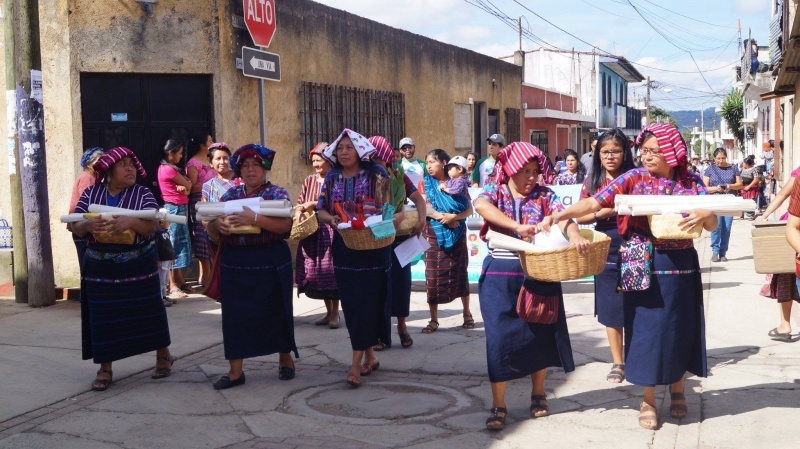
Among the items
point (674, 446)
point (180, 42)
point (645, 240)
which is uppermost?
point (180, 42)

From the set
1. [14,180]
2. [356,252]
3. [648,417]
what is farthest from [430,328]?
[14,180]

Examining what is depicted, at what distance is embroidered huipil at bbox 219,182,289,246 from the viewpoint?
6.23 meters

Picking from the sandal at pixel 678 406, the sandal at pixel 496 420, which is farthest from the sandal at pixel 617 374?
the sandal at pixel 496 420

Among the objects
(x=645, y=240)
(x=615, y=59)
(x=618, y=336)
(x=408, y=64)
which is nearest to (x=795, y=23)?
(x=408, y=64)

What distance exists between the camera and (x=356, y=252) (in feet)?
20.8

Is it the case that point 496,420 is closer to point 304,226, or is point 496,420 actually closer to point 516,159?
point 516,159

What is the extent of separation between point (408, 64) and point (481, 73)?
16.7 feet

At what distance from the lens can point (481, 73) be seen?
70.9ft

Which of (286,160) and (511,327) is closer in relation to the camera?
(511,327)

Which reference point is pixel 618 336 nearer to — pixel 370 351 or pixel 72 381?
pixel 370 351

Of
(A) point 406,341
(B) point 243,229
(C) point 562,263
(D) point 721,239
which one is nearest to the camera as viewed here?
(C) point 562,263

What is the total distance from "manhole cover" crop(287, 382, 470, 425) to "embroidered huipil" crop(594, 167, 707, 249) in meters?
1.62

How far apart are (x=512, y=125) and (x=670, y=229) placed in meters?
19.9

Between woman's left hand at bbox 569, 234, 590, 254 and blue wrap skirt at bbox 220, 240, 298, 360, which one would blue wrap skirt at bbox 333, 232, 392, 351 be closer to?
blue wrap skirt at bbox 220, 240, 298, 360
